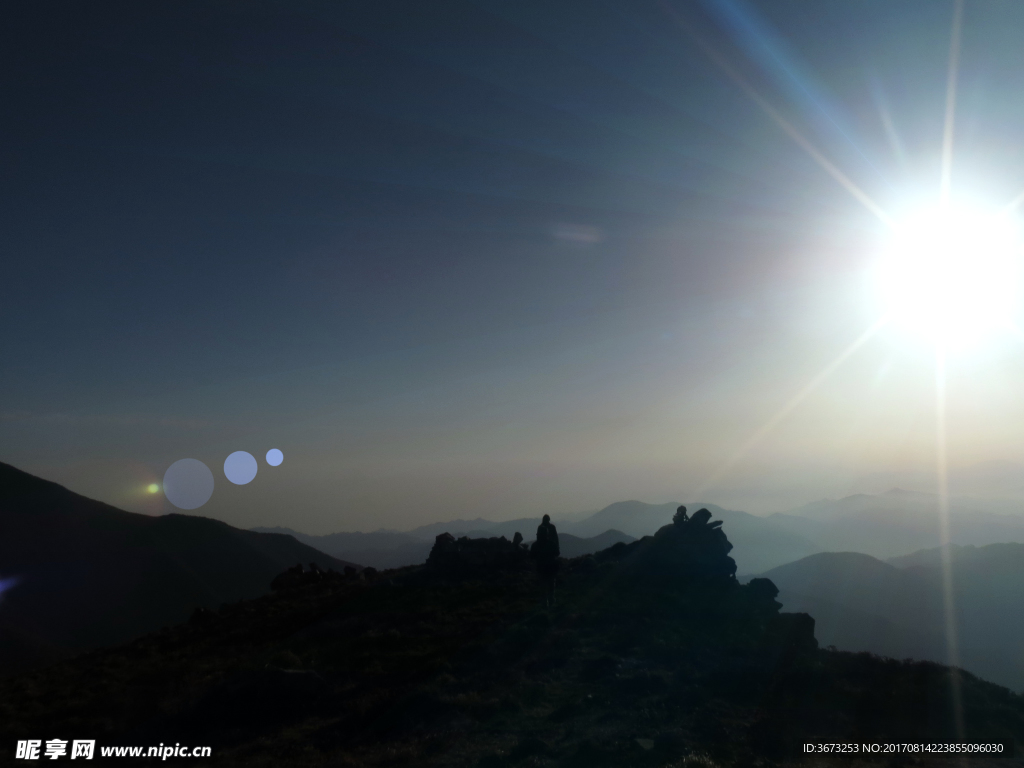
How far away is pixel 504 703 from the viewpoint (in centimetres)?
1614

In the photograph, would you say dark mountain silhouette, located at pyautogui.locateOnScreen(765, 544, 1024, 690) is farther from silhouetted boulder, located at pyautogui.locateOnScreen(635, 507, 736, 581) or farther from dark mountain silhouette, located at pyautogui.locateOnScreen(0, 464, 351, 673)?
dark mountain silhouette, located at pyautogui.locateOnScreen(0, 464, 351, 673)

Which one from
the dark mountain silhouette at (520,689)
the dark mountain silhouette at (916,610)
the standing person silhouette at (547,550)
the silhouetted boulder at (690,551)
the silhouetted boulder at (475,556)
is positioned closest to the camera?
the dark mountain silhouette at (520,689)

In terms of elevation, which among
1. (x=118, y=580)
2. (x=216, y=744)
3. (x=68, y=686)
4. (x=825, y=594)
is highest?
(x=216, y=744)

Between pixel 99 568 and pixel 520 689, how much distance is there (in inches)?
4566

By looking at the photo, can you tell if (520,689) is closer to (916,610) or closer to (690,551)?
(690,551)

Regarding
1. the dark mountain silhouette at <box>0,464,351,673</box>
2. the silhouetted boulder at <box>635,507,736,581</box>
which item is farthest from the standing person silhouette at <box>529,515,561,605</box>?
the dark mountain silhouette at <box>0,464,351,673</box>

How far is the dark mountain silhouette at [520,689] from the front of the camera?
13.6 m

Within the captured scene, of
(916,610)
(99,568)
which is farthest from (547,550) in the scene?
(916,610)

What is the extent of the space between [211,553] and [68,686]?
110 m

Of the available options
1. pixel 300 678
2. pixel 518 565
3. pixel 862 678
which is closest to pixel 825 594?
pixel 518 565

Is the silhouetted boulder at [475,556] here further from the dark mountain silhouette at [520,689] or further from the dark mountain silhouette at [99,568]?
the dark mountain silhouette at [99,568]

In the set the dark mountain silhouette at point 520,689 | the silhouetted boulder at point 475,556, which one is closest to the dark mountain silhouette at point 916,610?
the silhouetted boulder at point 475,556

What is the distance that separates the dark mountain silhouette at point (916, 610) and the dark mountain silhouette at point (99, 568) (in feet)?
361

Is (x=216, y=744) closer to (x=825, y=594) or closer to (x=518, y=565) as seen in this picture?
(x=518, y=565)
